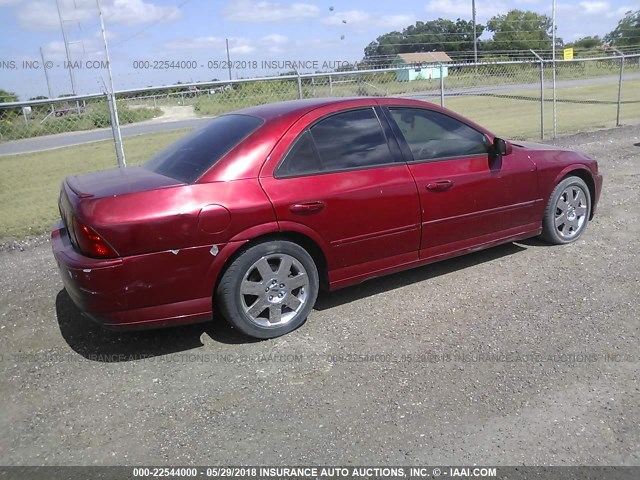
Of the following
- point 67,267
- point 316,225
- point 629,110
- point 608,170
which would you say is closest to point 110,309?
point 67,267

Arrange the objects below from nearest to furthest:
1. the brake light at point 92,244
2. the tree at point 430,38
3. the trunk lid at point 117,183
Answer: the brake light at point 92,244, the trunk lid at point 117,183, the tree at point 430,38

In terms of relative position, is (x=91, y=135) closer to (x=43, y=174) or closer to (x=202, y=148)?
(x=43, y=174)

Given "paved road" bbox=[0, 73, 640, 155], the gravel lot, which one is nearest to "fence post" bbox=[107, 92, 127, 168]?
"paved road" bbox=[0, 73, 640, 155]

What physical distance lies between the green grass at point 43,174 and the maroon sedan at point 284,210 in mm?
3889

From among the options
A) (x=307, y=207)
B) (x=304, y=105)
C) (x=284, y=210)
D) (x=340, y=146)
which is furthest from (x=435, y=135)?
(x=284, y=210)

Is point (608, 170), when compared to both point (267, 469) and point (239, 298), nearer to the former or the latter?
point (239, 298)

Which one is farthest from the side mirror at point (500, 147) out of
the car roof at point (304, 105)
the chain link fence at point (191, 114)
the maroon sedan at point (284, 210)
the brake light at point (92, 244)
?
the chain link fence at point (191, 114)

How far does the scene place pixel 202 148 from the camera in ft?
13.6

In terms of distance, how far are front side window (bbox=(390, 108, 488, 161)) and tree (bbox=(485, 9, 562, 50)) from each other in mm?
61010

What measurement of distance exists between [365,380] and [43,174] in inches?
417

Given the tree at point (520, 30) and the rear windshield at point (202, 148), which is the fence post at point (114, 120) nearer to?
the rear windshield at point (202, 148)

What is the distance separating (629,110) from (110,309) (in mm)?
19081

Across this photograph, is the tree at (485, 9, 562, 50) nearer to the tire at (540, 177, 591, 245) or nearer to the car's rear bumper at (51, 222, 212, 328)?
the tire at (540, 177, 591, 245)

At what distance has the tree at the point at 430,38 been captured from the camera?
6562 cm
